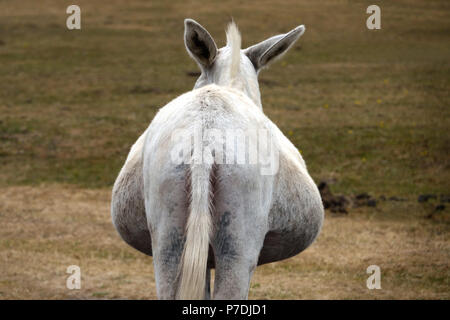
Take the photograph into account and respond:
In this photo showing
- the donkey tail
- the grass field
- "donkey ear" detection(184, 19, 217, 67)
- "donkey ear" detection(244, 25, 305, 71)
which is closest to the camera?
the donkey tail

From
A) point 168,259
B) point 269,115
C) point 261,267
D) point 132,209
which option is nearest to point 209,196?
point 168,259

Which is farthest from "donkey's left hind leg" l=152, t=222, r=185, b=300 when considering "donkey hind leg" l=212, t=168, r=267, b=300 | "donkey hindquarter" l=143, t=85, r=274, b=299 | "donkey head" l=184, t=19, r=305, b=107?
"donkey head" l=184, t=19, r=305, b=107

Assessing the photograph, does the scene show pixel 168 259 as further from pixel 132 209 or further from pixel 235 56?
pixel 235 56

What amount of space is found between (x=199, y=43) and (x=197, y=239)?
133 cm

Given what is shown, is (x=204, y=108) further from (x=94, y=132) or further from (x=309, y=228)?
(x=94, y=132)

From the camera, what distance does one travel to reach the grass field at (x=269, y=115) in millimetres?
7832

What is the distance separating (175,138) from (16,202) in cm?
892

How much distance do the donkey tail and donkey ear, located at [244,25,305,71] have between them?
1420 millimetres

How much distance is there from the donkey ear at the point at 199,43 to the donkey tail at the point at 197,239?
1010 mm

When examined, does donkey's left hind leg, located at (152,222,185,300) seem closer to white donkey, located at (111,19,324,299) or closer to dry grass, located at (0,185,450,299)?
white donkey, located at (111,19,324,299)

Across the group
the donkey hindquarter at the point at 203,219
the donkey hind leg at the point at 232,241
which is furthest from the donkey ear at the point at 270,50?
the donkey hind leg at the point at 232,241

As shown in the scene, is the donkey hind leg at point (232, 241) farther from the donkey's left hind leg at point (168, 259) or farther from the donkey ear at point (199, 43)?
the donkey ear at point (199, 43)

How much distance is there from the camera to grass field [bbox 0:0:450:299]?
783 cm

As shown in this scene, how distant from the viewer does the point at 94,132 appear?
15.0m
